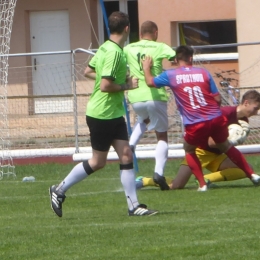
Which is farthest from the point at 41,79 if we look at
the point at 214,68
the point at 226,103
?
the point at 226,103

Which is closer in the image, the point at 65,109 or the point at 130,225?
the point at 130,225

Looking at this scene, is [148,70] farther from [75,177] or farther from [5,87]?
[5,87]

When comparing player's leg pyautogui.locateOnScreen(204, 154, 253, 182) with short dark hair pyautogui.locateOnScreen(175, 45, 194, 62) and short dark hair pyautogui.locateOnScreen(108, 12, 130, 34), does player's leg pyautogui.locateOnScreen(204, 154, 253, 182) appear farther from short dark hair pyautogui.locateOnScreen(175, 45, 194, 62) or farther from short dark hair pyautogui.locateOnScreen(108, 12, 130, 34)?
short dark hair pyautogui.locateOnScreen(108, 12, 130, 34)

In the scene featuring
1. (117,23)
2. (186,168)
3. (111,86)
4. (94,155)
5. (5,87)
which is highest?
(117,23)

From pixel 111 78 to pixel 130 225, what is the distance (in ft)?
4.52

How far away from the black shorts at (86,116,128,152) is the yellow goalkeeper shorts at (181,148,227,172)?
2.53m

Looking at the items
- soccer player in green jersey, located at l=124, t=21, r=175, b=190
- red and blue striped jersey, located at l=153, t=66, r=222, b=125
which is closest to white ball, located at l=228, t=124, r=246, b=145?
red and blue striped jersey, located at l=153, t=66, r=222, b=125

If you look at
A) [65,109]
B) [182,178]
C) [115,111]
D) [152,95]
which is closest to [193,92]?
[182,178]

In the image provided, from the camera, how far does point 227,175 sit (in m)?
11.2

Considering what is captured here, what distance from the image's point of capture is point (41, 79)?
1980cm

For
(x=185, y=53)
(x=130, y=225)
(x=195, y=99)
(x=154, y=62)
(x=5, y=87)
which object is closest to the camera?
(x=130, y=225)

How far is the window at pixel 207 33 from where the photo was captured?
20.0m

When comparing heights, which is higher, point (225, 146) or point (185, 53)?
point (185, 53)

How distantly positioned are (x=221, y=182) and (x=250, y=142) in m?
3.69
